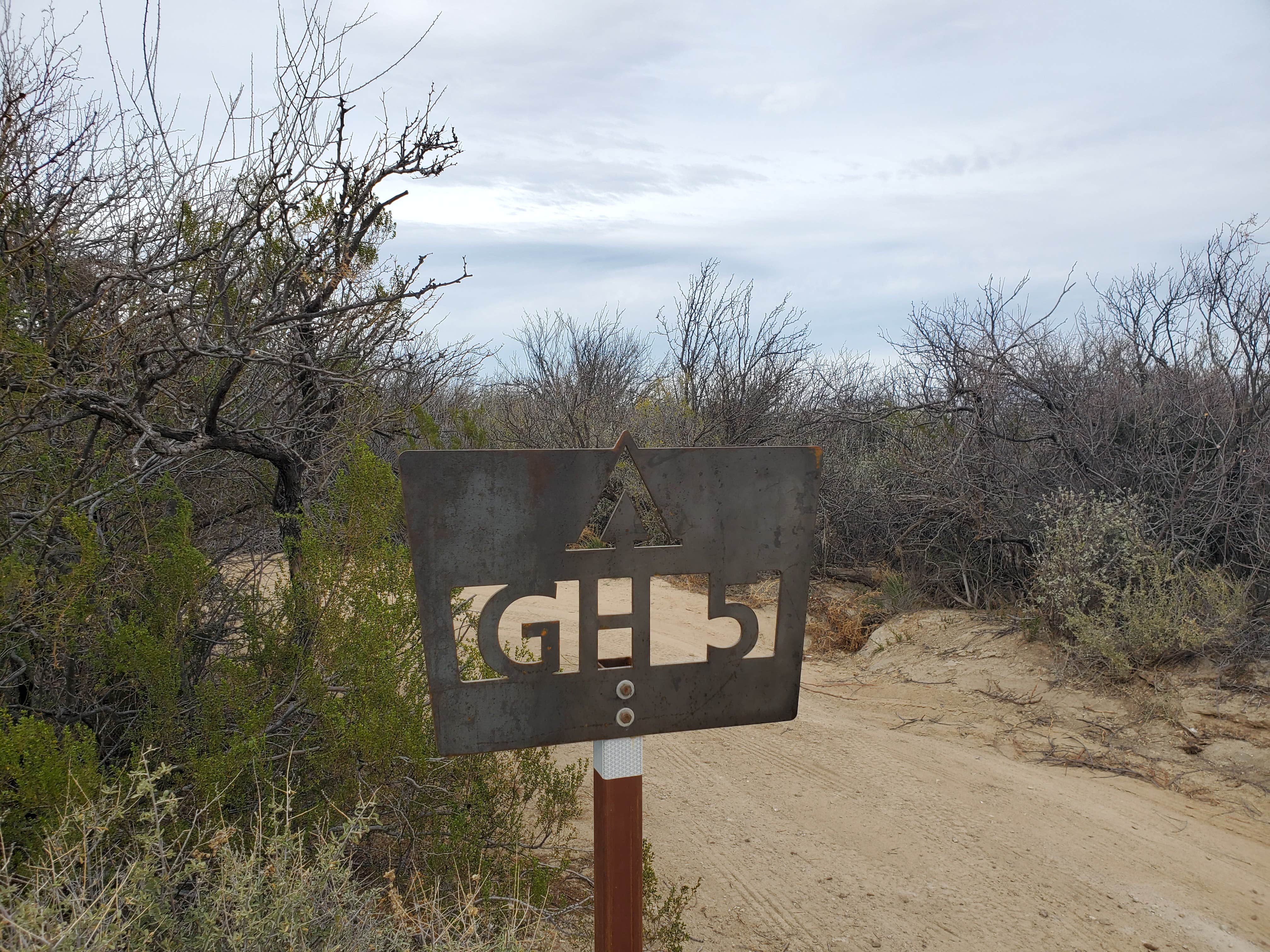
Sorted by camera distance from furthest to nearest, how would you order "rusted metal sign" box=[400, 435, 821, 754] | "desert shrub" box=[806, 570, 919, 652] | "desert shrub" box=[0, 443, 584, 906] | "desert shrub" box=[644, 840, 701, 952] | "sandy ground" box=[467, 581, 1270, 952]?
"desert shrub" box=[806, 570, 919, 652] < "sandy ground" box=[467, 581, 1270, 952] < "desert shrub" box=[644, 840, 701, 952] < "desert shrub" box=[0, 443, 584, 906] < "rusted metal sign" box=[400, 435, 821, 754]

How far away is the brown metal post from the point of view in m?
2.38

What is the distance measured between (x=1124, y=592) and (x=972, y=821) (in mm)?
3016

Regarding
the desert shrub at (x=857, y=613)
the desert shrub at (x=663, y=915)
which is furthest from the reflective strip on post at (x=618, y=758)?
the desert shrub at (x=857, y=613)

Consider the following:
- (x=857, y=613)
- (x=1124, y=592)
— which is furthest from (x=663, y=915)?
(x=857, y=613)

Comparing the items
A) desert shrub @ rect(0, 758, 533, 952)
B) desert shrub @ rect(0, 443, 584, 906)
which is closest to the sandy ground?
desert shrub @ rect(0, 443, 584, 906)

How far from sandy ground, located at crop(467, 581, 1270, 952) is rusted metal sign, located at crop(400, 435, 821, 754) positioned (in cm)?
198

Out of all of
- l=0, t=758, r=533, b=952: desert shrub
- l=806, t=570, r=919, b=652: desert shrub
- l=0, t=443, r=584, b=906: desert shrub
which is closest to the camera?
l=0, t=758, r=533, b=952: desert shrub

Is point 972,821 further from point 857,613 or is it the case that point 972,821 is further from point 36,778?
point 857,613

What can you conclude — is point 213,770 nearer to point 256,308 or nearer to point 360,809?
point 360,809

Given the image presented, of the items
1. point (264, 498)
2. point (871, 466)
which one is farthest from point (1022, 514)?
point (264, 498)

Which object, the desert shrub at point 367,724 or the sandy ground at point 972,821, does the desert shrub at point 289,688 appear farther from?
the sandy ground at point 972,821

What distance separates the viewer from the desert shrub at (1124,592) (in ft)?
20.9

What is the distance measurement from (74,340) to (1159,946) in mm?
5744

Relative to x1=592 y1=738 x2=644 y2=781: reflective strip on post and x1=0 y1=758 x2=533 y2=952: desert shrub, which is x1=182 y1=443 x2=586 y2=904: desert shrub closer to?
x1=0 y1=758 x2=533 y2=952: desert shrub
